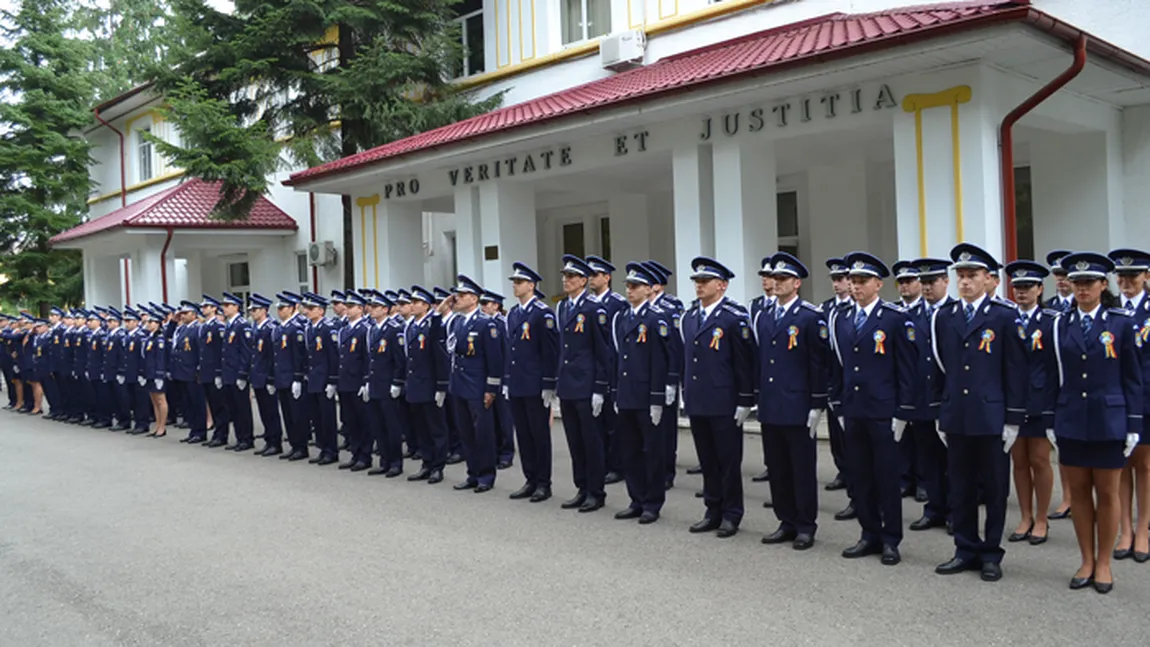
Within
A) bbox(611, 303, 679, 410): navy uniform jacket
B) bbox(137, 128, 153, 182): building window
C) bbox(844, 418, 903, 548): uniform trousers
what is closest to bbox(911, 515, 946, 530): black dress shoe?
bbox(844, 418, 903, 548): uniform trousers

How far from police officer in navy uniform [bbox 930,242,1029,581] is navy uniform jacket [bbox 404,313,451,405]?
5422mm

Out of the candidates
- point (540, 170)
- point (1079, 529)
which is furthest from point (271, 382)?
point (1079, 529)

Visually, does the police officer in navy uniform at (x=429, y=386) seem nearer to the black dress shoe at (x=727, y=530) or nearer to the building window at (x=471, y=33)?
the black dress shoe at (x=727, y=530)

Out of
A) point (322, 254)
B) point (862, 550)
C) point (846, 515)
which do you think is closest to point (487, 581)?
point (862, 550)

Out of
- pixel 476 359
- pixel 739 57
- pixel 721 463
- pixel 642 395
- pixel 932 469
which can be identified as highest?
pixel 739 57

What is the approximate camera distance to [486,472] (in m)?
9.40

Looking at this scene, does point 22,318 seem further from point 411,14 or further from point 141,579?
point 141,579

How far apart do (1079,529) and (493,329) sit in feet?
18.1

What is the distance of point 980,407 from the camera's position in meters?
5.84

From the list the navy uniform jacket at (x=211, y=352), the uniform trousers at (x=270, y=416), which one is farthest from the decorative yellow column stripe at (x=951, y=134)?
the navy uniform jacket at (x=211, y=352)

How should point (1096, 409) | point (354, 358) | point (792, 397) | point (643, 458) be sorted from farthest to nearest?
point (354, 358)
point (643, 458)
point (792, 397)
point (1096, 409)

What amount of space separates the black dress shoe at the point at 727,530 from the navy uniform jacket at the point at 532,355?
229cm

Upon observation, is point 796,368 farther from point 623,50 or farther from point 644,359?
point 623,50

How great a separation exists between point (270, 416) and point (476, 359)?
4.32 meters
